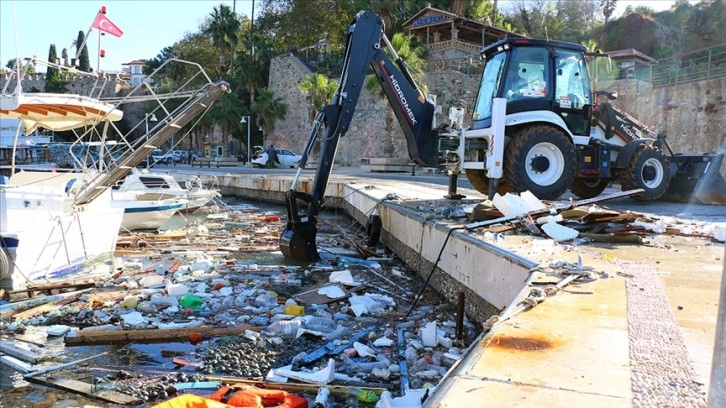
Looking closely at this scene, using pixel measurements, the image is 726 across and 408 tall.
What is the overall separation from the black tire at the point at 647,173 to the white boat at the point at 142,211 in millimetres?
10936

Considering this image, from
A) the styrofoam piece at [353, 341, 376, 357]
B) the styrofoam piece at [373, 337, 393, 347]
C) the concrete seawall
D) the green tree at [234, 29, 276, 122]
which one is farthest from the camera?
the green tree at [234, 29, 276, 122]

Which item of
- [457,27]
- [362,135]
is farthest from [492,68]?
[457,27]

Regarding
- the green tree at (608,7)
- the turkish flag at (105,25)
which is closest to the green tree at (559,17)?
the green tree at (608,7)

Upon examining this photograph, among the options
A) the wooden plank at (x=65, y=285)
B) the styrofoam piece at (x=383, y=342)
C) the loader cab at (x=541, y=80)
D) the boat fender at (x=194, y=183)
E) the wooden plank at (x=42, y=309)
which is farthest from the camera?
the boat fender at (x=194, y=183)

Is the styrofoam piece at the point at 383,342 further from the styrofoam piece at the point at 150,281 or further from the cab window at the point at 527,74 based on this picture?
the cab window at the point at 527,74

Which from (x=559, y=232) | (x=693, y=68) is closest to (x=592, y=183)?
(x=559, y=232)

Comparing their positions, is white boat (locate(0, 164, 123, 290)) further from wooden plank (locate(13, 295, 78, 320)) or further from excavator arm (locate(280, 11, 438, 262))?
excavator arm (locate(280, 11, 438, 262))

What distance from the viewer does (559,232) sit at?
6.38 metres

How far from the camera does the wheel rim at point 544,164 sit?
921 centimetres

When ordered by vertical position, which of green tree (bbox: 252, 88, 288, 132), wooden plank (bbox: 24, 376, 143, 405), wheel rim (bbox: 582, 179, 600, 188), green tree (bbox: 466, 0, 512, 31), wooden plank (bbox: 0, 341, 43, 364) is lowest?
wooden plank (bbox: 0, 341, 43, 364)

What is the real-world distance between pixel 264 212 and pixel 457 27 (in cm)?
2731

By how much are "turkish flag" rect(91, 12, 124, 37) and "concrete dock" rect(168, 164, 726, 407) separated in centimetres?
733

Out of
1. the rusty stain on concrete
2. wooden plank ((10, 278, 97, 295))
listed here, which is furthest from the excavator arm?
the rusty stain on concrete

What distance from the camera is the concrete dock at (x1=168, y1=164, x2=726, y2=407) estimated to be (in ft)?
7.98
